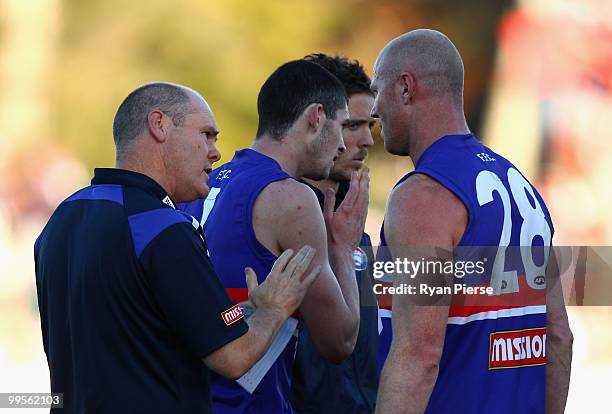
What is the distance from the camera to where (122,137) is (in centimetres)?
288

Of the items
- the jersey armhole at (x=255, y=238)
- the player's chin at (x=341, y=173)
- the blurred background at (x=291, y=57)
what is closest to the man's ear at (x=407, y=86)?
the jersey armhole at (x=255, y=238)

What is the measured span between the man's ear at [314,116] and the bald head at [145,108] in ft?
2.79

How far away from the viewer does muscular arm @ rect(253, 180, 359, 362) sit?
3.28 m

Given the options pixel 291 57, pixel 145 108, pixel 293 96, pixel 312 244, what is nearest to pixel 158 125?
pixel 145 108

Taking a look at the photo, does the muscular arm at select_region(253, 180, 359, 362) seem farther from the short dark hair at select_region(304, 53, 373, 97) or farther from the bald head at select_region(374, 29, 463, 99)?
the short dark hair at select_region(304, 53, 373, 97)

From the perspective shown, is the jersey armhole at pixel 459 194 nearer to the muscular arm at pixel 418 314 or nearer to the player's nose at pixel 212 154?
the muscular arm at pixel 418 314

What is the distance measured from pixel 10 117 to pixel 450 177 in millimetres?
9129

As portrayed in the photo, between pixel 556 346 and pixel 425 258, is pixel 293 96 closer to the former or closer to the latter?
pixel 425 258

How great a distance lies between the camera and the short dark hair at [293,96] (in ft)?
12.2

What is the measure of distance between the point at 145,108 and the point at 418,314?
3.55 feet

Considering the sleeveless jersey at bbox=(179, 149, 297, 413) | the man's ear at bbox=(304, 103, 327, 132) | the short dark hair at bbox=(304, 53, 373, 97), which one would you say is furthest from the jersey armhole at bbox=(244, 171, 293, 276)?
the short dark hair at bbox=(304, 53, 373, 97)

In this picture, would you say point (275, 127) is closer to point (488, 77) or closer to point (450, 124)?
point (450, 124)

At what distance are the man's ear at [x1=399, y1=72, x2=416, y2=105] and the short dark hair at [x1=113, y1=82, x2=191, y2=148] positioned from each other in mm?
809

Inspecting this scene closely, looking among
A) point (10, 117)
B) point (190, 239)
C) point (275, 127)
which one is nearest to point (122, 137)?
point (190, 239)
